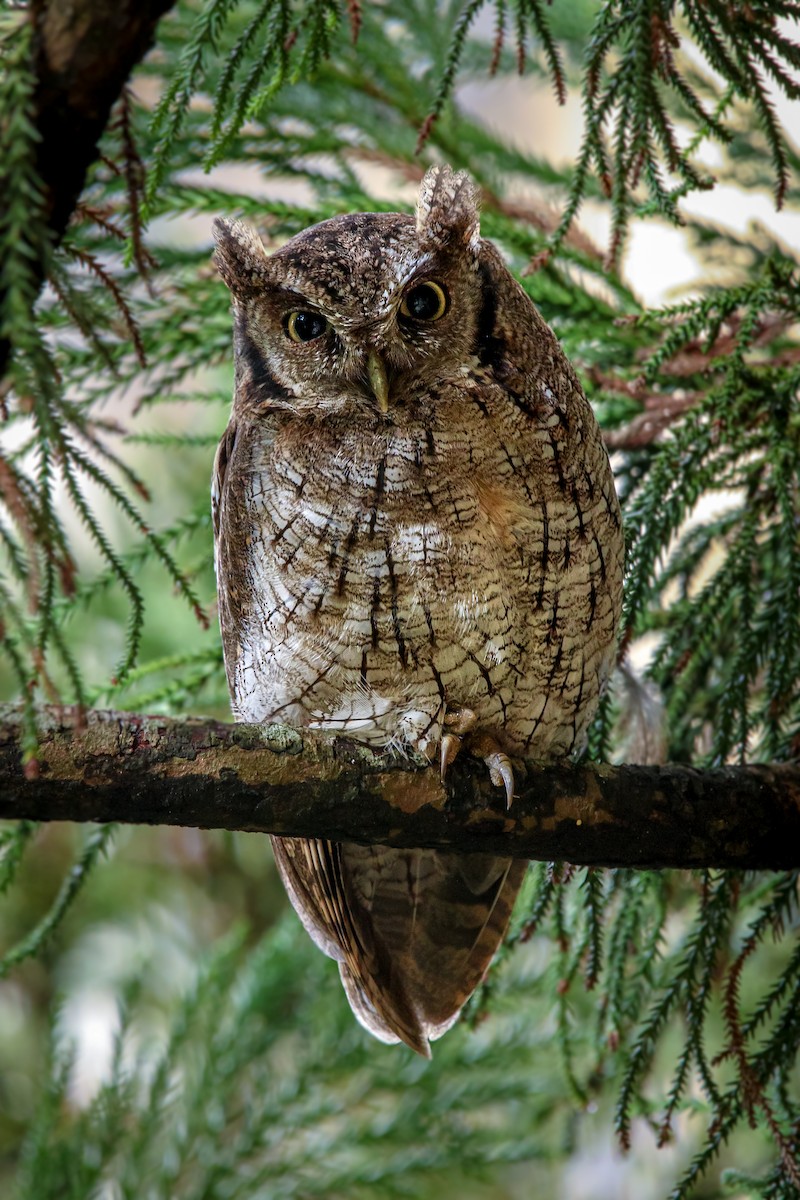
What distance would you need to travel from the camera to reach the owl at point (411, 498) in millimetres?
1347

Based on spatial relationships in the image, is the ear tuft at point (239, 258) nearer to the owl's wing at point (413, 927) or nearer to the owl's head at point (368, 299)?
the owl's head at point (368, 299)

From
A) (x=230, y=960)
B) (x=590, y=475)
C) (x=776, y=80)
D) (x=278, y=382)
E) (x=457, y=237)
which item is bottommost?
(x=230, y=960)

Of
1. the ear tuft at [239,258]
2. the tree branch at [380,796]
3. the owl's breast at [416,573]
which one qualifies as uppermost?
the ear tuft at [239,258]

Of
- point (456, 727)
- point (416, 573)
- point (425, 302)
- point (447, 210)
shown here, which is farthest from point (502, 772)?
point (447, 210)

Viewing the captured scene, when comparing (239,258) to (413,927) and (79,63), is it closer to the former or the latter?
(79,63)

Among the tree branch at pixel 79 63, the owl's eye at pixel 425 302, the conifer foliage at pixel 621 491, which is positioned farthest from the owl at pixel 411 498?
the tree branch at pixel 79 63

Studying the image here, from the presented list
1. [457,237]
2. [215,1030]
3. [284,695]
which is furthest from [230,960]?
[457,237]

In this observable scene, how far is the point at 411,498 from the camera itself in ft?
4.41

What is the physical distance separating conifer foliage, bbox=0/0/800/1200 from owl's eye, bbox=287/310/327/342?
8.7 inches

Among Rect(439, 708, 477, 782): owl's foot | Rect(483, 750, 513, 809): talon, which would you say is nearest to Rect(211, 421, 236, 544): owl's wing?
Rect(439, 708, 477, 782): owl's foot

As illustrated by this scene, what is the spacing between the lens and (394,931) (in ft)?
5.41

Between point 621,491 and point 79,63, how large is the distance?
48.6 inches

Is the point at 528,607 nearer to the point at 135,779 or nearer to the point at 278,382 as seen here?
the point at 278,382

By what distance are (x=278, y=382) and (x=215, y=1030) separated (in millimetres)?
1541
